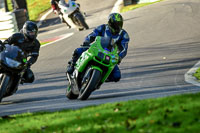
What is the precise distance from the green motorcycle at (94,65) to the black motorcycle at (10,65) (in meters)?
1.10

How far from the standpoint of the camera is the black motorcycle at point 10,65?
10484 millimetres

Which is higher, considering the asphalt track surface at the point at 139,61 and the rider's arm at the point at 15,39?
the rider's arm at the point at 15,39

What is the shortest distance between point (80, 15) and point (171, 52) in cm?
776

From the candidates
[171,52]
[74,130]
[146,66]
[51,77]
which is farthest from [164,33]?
A: [74,130]

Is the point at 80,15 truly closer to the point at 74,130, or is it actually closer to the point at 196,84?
the point at 196,84

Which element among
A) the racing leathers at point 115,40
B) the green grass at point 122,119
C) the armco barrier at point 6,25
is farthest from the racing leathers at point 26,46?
the armco barrier at point 6,25

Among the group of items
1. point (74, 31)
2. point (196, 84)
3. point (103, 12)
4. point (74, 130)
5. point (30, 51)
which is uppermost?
point (74, 130)

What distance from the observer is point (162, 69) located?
15422 mm

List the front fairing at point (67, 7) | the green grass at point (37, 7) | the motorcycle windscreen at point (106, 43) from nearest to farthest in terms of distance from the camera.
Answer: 1. the motorcycle windscreen at point (106, 43)
2. the front fairing at point (67, 7)
3. the green grass at point (37, 7)

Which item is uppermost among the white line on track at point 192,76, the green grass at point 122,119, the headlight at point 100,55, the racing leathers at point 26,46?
the green grass at point 122,119

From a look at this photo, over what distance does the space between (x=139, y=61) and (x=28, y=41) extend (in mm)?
6085

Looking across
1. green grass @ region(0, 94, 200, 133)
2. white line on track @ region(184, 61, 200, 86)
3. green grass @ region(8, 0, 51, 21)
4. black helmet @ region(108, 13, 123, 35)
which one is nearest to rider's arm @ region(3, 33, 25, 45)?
black helmet @ region(108, 13, 123, 35)

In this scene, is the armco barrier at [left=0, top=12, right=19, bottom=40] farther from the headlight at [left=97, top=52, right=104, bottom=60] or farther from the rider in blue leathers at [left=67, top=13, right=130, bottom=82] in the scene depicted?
the headlight at [left=97, top=52, right=104, bottom=60]

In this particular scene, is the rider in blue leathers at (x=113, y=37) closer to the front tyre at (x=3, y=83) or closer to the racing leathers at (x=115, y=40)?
the racing leathers at (x=115, y=40)
